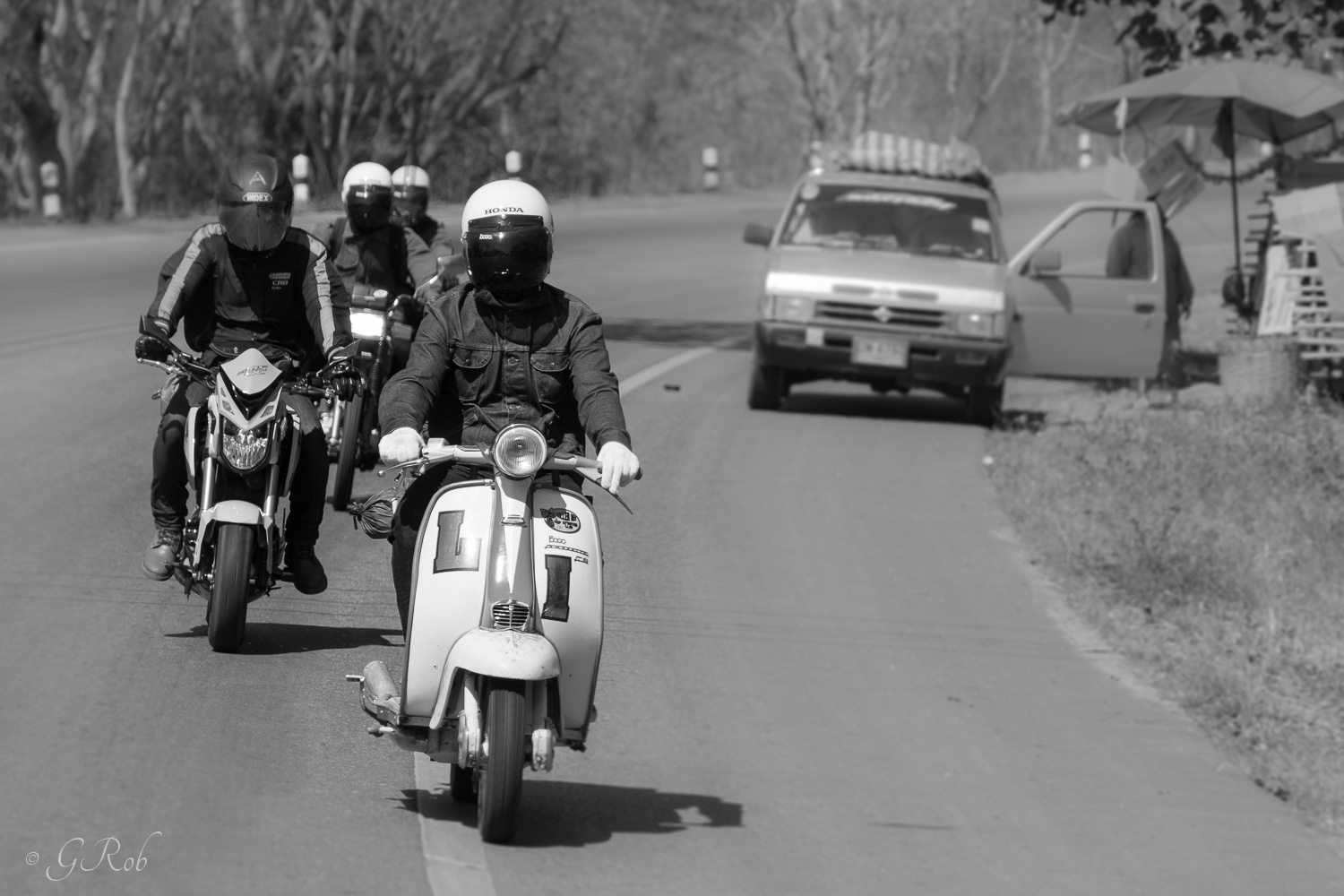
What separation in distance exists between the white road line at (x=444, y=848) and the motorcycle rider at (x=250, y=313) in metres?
1.77

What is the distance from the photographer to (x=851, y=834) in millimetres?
6742

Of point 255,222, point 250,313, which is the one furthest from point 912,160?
point 255,222

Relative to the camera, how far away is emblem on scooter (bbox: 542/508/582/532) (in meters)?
6.02

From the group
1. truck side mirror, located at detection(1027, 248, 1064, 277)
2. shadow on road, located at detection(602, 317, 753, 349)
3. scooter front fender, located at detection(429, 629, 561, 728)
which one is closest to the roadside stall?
truck side mirror, located at detection(1027, 248, 1064, 277)

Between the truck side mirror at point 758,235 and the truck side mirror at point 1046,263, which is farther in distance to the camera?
the truck side mirror at point 758,235

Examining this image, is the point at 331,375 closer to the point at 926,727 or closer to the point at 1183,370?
the point at 926,727

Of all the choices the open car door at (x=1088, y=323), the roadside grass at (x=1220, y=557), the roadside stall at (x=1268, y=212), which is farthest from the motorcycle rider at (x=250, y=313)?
the roadside stall at (x=1268, y=212)

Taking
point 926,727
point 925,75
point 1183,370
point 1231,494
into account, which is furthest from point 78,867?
point 925,75

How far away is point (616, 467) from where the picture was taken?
585 cm

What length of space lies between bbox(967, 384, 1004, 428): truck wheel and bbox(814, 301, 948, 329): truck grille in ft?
2.16

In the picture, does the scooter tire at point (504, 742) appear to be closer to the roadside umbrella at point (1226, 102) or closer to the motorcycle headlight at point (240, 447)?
the motorcycle headlight at point (240, 447)

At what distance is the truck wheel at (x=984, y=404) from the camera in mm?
16844

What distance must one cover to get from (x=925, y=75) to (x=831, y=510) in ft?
184

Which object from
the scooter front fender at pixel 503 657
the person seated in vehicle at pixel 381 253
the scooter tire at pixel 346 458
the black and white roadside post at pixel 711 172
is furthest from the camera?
the black and white roadside post at pixel 711 172
